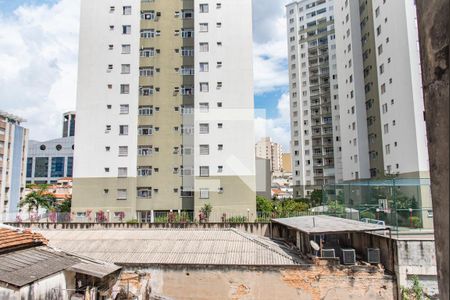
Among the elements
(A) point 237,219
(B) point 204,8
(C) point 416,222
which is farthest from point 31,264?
A: (B) point 204,8

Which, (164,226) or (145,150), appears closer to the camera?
(164,226)

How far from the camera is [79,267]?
8.64 m

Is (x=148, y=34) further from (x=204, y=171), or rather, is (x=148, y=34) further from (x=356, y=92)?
(x=356, y=92)

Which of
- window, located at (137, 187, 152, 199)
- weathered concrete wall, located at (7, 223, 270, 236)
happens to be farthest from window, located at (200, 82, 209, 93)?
weathered concrete wall, located at (7, 223, 270, 236)

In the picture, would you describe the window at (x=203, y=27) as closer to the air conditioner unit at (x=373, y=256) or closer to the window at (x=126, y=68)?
the window at (x=126, y=68)

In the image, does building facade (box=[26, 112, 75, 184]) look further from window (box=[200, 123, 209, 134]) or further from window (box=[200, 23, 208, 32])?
window (box=[200, 23, 208, 32])

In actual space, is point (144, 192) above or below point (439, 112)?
below

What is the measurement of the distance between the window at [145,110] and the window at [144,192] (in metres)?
7.20

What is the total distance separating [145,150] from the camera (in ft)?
107

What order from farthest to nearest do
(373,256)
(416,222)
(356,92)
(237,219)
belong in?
1. (356,92)
2. (237,219)
3. (416,222)
4. (373,256)

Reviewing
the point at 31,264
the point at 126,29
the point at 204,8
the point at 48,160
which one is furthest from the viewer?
the point at 48,160

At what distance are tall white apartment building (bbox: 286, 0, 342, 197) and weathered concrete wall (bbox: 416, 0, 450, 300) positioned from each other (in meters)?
57.0

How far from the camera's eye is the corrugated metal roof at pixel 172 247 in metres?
15.8

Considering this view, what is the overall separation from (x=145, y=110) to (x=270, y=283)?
22905 mm
